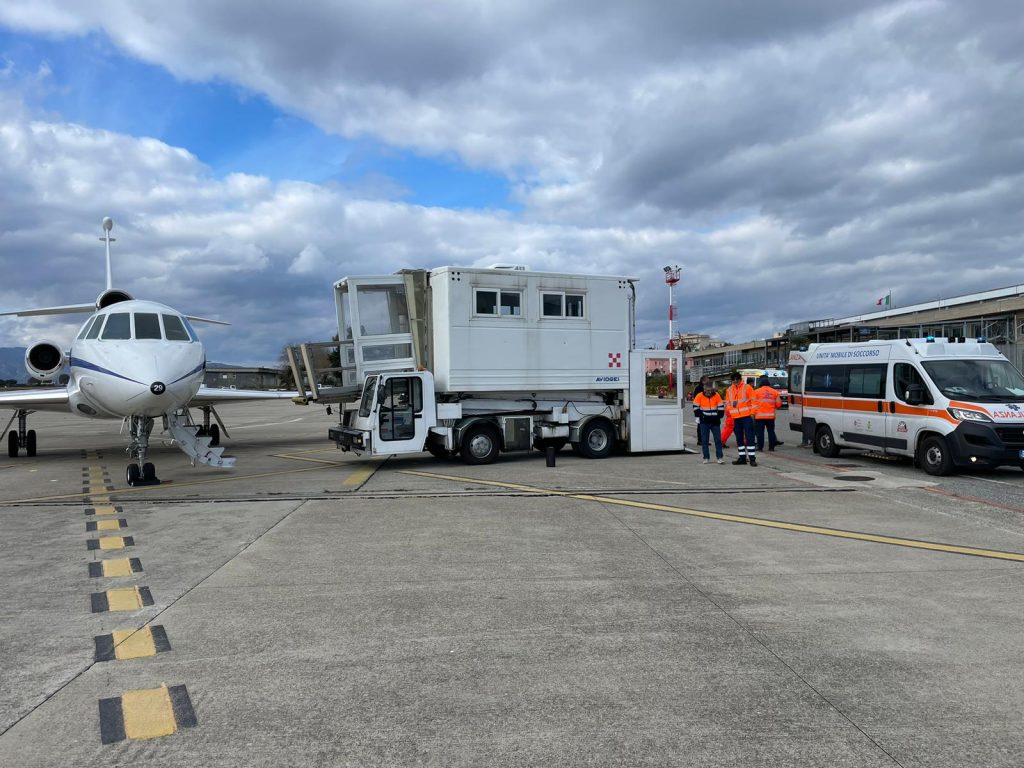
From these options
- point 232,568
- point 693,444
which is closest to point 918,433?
point 693,444

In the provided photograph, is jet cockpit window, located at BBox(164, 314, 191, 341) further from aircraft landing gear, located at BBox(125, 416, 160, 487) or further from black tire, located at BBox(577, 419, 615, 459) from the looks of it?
black tire, located at BBox(577, 419, 615, 459)

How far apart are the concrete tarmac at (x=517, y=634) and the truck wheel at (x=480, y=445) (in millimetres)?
4834

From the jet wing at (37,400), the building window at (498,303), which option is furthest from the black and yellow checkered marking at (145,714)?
the jet wing at (37,400)

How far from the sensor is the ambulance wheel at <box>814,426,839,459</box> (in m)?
15.8

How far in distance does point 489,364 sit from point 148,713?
11.1 m

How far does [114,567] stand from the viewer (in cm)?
673

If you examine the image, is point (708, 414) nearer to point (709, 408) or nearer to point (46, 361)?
point (709, 408)

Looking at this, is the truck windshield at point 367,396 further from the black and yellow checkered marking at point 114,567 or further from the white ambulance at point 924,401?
the white ambulance at point 924,401

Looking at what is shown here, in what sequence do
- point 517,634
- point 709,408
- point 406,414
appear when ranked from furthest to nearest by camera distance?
1. point 709,408
2. point 406,414
3. point 517,634

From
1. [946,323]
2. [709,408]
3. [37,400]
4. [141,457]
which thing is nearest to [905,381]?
[709,408]

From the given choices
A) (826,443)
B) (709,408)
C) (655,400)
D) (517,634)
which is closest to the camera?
(517,634)

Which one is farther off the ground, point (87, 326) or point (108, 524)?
point (87, 326)

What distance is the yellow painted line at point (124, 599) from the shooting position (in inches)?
216

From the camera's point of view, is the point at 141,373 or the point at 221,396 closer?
the point at 141,373
